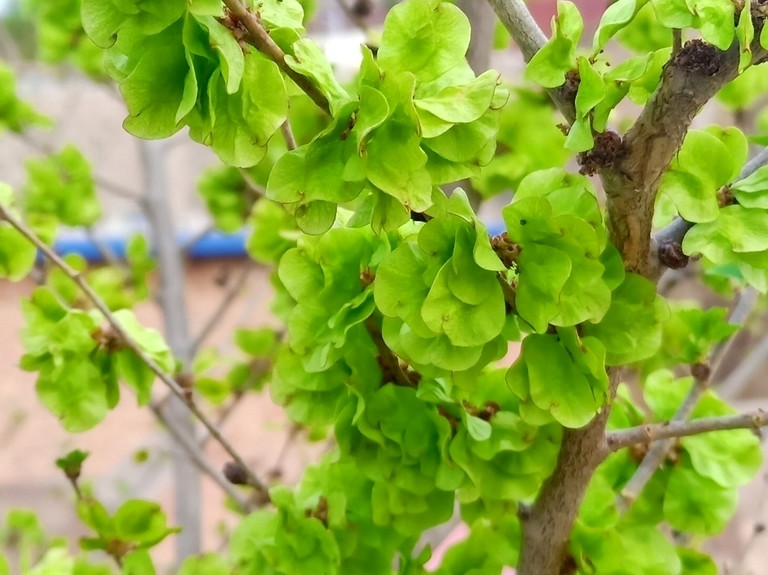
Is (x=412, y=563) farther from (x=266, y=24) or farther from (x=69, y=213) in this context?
(x=69, y=213)

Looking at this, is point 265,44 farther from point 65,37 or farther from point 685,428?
point 65,37

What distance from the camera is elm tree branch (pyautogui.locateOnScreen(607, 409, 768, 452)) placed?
283 mm

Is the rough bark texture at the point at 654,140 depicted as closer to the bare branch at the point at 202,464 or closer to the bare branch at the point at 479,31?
the bare branch at the point at 479,31

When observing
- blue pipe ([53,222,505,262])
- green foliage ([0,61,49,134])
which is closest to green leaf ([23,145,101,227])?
green foliage ([0,61,49,134])

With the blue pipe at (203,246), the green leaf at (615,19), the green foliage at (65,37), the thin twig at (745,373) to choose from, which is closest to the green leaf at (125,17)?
the green leaf at (615,19)

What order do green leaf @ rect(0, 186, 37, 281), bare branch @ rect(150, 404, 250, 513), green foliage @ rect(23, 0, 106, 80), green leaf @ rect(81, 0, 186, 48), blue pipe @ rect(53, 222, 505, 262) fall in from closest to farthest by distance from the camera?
green leaf @ rect(81, 0, 186, 48) < green leaf @ rect(0, 186, 37, 281) < bare branch @ rect(150, 404, 250, 513) < green foliage @ rect(23, 0, 106, 80) < blue pipe @ rect(53, 222, 505, 262)

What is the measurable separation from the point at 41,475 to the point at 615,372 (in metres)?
1.43

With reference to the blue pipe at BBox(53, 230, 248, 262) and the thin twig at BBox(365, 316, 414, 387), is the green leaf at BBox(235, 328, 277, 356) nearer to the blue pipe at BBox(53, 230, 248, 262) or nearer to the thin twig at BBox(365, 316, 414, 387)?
the thin twig at BBox(365, 316, 414, 387)

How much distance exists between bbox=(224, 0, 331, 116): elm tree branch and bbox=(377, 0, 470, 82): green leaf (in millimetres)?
23

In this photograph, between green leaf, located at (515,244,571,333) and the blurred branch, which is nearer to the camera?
green leaf, located at (515,244,571,333)

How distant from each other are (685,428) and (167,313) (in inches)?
26.4

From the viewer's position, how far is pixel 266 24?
0.72ft

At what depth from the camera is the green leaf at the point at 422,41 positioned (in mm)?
227

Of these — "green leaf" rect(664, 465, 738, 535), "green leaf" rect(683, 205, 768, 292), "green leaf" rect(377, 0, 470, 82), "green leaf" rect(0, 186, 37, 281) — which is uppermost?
"green leaf" rect(377, 0, 470, 82)
